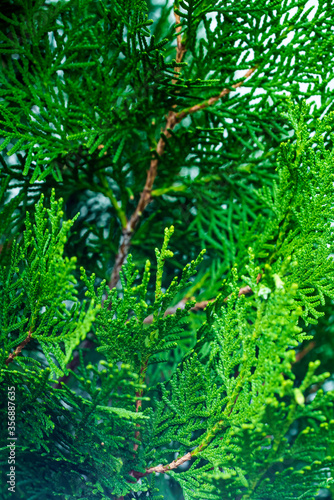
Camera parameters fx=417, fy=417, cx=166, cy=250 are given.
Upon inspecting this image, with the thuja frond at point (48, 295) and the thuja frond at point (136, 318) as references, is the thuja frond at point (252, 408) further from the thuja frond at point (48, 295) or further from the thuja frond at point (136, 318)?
the thuja frond at point (48, 295)

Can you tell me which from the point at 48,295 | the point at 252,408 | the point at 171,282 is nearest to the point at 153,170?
the point at 171,282

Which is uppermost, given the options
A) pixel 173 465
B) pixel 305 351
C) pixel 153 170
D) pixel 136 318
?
pixel 153 170

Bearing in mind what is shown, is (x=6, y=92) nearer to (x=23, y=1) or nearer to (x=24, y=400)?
(x=23, y=1)

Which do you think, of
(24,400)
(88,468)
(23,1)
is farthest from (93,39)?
(88,468)

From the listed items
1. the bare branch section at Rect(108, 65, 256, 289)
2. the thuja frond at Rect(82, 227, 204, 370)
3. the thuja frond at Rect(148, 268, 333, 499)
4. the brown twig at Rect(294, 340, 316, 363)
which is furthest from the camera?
the brown twig at Rect(294, 340, 316, 363)

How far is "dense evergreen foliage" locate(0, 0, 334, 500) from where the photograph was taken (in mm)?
623

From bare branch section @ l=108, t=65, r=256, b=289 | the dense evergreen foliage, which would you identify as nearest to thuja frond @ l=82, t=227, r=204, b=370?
the dense evergreen foliage

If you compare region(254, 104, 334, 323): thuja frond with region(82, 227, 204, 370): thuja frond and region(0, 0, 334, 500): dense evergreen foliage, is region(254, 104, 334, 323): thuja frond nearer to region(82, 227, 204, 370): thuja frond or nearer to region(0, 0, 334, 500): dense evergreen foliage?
region(0, 0, 334, 500): dense evergreen foliage

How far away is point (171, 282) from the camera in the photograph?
80cm

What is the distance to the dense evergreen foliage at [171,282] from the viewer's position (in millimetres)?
623

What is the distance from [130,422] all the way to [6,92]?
71cm

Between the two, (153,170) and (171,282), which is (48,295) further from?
(153,170)

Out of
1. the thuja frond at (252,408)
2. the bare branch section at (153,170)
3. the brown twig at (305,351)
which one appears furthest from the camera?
the brown twig at (305,351)

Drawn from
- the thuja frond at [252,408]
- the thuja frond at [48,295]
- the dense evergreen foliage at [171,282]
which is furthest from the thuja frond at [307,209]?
the thuja frond at [48,295]
